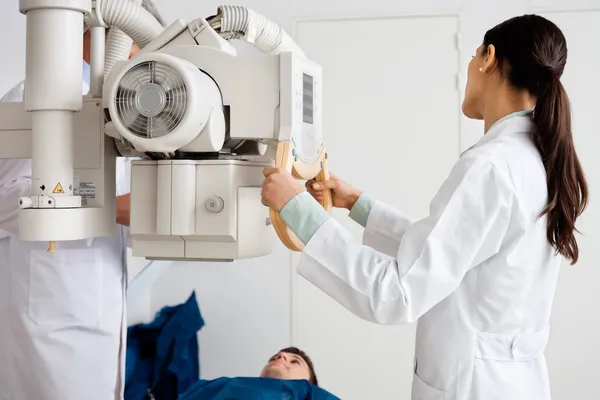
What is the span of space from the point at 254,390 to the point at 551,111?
3.64 ft

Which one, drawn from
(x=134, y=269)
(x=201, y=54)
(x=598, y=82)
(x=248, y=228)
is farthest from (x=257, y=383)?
(x=598, y=82)

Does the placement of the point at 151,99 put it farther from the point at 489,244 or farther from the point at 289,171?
the point at 489,244

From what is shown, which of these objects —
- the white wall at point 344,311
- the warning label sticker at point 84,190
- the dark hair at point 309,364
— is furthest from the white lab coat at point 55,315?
the white wall at point 344,311

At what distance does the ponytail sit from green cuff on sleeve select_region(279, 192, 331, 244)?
1.35ft

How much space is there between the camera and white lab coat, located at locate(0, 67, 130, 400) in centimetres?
165

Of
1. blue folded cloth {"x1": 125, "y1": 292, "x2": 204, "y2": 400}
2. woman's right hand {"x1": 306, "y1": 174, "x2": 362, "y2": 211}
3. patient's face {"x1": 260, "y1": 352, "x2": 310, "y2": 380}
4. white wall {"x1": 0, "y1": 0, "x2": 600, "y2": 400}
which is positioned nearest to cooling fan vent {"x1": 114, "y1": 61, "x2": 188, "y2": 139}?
woman's right hand {"x1": 306, "y1": 174, "x2": 362, "y2": 211}

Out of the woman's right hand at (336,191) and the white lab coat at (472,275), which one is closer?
the white lab coat at (472,275)

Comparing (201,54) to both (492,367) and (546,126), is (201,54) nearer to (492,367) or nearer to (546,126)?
(546,126)

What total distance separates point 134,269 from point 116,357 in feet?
4.19

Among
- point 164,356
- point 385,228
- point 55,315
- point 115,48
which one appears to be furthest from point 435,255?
point 164,356

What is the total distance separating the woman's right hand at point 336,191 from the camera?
5.08ft

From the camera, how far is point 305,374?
2.45m

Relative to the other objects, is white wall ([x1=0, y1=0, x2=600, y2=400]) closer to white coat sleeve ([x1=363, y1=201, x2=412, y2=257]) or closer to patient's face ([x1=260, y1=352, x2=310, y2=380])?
patient's face ([x1=260, y1=352, x2=310, y2=380])

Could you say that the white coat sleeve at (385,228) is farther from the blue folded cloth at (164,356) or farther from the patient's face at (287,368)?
the blue folded cloth at (164,356)
